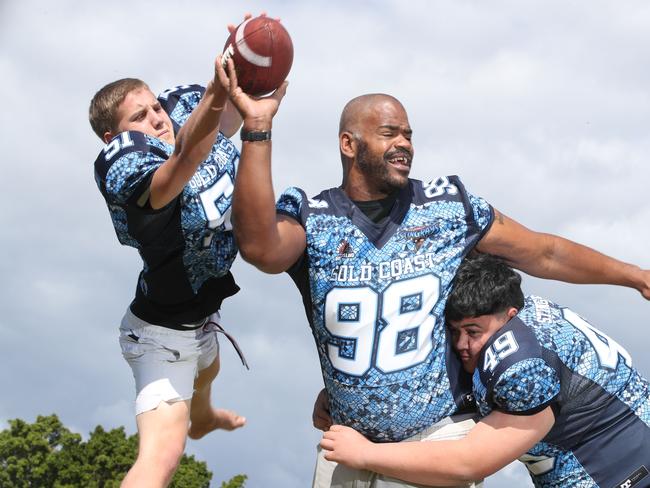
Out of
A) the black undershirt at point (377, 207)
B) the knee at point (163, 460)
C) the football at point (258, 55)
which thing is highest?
the football at point (258, 55)

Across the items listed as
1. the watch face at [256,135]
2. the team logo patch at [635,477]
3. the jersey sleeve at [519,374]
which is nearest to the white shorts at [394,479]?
the jersey sleeve at [519,374]

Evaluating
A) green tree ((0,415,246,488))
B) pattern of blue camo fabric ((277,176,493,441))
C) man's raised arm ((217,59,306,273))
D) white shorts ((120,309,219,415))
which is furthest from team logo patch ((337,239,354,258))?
green tree ((0,415,246,488))

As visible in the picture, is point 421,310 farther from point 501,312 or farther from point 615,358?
A: point 615,358

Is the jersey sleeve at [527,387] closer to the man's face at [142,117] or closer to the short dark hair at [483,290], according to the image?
the short dark hair at [483,290]

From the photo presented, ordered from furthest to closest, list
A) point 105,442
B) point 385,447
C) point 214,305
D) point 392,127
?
point 105,442
point 214,305
point 392,127
point 385,447

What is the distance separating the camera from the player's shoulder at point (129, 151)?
18.7ft

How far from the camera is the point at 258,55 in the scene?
506cm

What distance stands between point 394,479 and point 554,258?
1.55 meters

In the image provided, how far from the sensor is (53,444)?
28469 mm

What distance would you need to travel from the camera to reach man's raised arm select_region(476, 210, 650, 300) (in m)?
5.74

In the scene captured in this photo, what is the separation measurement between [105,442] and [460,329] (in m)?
23.6

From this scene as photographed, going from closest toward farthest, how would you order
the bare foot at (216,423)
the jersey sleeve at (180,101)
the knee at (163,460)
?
the knee at (163,460)
the jersey sleeve at (180,101)
the bare foot at (216,423)

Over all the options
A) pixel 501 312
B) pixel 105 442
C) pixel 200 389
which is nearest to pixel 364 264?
pixel 501 312

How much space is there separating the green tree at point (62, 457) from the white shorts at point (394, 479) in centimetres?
2156
